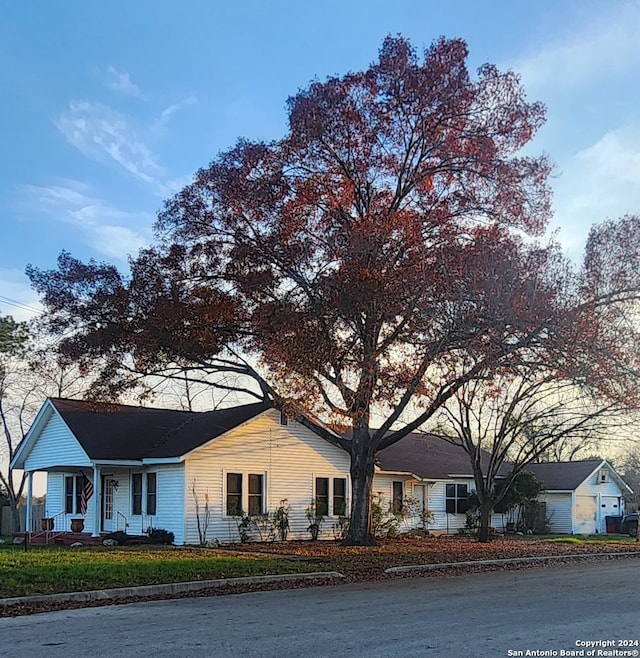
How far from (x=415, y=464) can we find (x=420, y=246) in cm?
1618

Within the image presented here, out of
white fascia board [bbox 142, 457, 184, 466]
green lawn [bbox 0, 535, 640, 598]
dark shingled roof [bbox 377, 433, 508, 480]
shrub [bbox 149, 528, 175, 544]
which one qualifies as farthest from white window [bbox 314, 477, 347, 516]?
white fascia board [bbox 142, 457, 184, 466]

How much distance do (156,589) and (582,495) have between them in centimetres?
3082

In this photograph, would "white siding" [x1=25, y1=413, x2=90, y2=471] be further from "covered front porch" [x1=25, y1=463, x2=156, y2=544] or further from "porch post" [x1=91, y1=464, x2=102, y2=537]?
"porch post" [x1=91, y1=464, x2=102, y2=537]

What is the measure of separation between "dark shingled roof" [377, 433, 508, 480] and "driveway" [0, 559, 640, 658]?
1883 centimetres

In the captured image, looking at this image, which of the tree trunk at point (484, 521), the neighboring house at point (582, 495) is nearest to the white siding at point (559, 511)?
the neighboring house at point (582, 495)

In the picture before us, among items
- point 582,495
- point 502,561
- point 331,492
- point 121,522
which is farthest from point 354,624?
point 582,495

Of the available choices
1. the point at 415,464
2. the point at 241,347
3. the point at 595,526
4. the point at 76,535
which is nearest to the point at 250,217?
the point at 241,347

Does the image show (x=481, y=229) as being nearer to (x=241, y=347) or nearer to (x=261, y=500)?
(x=241, y=347)

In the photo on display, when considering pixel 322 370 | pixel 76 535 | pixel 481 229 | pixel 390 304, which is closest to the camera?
pixel 390 304

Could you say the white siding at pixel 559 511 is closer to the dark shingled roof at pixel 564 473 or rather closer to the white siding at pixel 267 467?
the dark shingled roof at pixel 564 473

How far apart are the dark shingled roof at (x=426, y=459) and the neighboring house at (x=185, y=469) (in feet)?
0.74

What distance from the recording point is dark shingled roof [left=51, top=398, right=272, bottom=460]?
2811cm

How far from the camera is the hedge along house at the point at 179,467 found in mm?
27516

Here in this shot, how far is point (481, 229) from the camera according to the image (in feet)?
75.9
